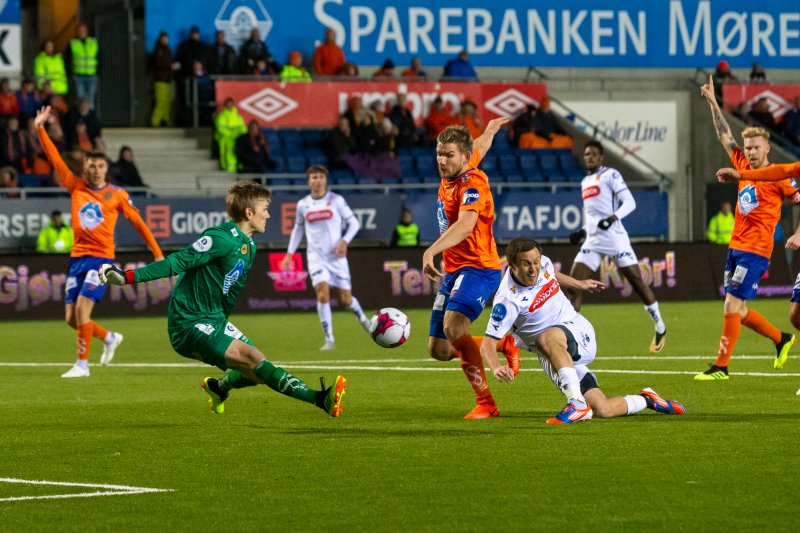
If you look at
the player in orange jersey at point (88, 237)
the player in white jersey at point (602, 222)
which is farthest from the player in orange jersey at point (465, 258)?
the player in white jersey at point (602, 222)

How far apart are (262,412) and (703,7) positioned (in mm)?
29854

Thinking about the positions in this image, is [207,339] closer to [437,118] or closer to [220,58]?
[220,58]

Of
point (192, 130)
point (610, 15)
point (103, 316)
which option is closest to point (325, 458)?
point (103, 316)

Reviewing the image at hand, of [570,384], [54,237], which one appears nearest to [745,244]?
[570,384]

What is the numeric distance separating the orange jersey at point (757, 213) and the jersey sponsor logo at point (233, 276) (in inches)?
211

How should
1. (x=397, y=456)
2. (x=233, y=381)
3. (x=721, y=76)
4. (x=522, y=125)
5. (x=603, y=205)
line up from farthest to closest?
(x=721, y=76) → (x=522, y=125) → (x=603, y=205) → (x=233, y=381) → (x=397, y=456)

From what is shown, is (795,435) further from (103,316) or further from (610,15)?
(610,15)

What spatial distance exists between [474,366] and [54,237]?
16.8 meters

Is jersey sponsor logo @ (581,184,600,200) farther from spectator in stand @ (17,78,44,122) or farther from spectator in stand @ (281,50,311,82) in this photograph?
spectator in stand @ (281,50,311,82)

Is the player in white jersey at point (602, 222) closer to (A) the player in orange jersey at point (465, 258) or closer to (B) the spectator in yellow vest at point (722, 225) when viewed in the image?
(A) the player in orange jersey at point (465, 258)

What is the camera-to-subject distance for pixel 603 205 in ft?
61.6

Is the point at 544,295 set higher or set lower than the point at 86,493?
higher

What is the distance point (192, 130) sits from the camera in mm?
32406

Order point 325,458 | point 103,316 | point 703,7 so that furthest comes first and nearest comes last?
1. point 703,7
2. point 103,316
3. point 325,458
